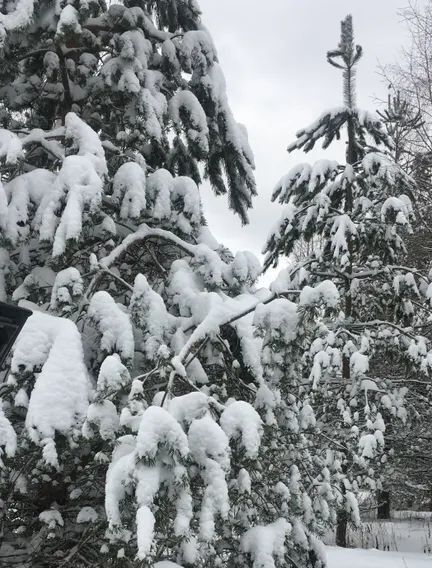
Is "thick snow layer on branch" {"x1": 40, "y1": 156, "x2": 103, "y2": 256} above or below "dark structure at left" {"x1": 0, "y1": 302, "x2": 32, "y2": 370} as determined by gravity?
above

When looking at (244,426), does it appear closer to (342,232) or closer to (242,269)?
(242,269)

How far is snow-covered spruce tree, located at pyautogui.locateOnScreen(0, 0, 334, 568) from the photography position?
2.71 m

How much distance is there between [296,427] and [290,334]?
52.6 inches

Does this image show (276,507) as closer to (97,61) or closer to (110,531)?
(110,531)

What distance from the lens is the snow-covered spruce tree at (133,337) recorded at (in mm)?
2709

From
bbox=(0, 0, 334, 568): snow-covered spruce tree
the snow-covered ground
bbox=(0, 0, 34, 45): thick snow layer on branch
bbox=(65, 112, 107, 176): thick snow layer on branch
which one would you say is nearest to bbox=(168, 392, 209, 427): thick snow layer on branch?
bbox=(0, 0, 334, 568): snow-covered spruce tree

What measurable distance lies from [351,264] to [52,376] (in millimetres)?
6678

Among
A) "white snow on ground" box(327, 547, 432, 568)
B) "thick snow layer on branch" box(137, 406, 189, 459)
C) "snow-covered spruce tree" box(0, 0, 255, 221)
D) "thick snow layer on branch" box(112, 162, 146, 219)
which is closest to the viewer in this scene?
"thick snow layer on branch" box(137, 406, 189, 459)

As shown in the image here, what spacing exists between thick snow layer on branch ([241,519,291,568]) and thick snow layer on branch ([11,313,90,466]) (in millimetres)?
1444

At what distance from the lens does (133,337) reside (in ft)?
12.0

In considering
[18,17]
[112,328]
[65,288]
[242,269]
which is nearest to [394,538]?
[242,269]

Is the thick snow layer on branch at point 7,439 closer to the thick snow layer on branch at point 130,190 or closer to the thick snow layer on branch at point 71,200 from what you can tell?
the thick snow layer on branch at point 71,200

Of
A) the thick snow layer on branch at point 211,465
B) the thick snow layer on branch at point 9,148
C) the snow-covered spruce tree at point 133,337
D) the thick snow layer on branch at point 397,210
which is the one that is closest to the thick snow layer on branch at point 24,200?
the snow-covered spruce tree at point 133,337

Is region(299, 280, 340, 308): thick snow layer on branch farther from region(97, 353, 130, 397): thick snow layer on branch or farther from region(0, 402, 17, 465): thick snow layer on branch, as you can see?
region(0, 402, 17, 465): thick snow layer on branch
